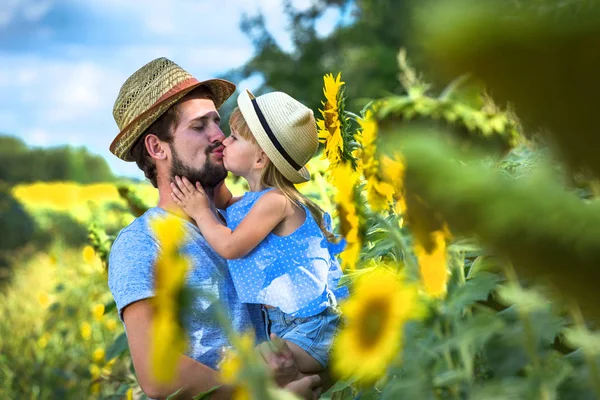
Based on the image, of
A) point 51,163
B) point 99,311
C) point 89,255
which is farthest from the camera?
point 51,163

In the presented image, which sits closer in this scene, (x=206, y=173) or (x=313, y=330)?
(x=313, y=330)

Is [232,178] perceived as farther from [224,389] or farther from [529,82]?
[529,82]

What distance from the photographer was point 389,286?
846 millimetres

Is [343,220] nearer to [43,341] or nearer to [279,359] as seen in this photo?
[279,359]

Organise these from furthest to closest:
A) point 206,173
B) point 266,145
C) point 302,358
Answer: point 206,173, point 266,145, point 302,358

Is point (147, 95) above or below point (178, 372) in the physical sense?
above

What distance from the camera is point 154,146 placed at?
257 centimetres

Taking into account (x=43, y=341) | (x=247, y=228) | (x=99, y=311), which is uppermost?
(x=247, y=228)

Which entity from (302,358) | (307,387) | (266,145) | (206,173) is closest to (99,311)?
(206,173)

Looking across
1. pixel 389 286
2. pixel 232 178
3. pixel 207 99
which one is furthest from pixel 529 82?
pixel 232 178

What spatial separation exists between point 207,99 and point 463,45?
92.6 inches

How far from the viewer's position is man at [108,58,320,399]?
1.90m

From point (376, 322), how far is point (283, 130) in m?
1.41

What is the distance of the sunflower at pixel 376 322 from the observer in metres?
0.82
